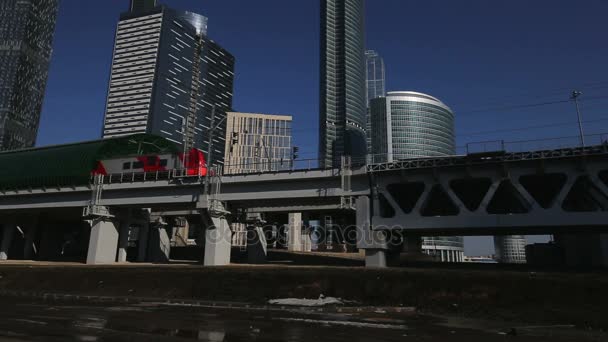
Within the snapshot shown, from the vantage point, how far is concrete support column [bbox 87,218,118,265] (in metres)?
53.5

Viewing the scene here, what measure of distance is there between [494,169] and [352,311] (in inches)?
899

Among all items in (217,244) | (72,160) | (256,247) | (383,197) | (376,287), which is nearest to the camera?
(376,287)

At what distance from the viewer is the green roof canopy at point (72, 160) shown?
2192 inches

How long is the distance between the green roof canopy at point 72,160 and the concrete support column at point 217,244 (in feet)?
39.3

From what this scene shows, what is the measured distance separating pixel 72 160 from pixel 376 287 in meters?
49.0

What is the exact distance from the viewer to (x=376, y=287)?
25.9 m

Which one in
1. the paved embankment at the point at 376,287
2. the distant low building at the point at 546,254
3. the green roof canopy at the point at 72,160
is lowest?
the paved embankment at the point at 376,287

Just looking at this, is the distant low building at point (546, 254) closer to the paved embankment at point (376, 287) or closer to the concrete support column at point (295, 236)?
the paved embankment at point (376, 287)

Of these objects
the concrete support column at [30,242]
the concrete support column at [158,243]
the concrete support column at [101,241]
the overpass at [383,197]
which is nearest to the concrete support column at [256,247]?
the overpass at [383,197]

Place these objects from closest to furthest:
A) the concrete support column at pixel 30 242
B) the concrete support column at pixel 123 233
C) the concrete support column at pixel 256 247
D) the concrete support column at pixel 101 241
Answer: the concrete support column at pixel 101 241 → the concrete support column at pixel 123 233 → the concrete support column at pixel 256 247 → the concrete support column at pixel 30 242

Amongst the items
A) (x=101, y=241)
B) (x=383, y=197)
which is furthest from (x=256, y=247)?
(x=383, y=197)

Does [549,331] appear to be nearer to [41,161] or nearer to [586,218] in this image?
[586,218]

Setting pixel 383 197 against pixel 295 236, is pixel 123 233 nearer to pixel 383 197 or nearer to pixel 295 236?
pixel 383 197

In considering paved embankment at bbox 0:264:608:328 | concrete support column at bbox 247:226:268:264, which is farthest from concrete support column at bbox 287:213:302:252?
paved embankment at bbox 0:264:608:328
